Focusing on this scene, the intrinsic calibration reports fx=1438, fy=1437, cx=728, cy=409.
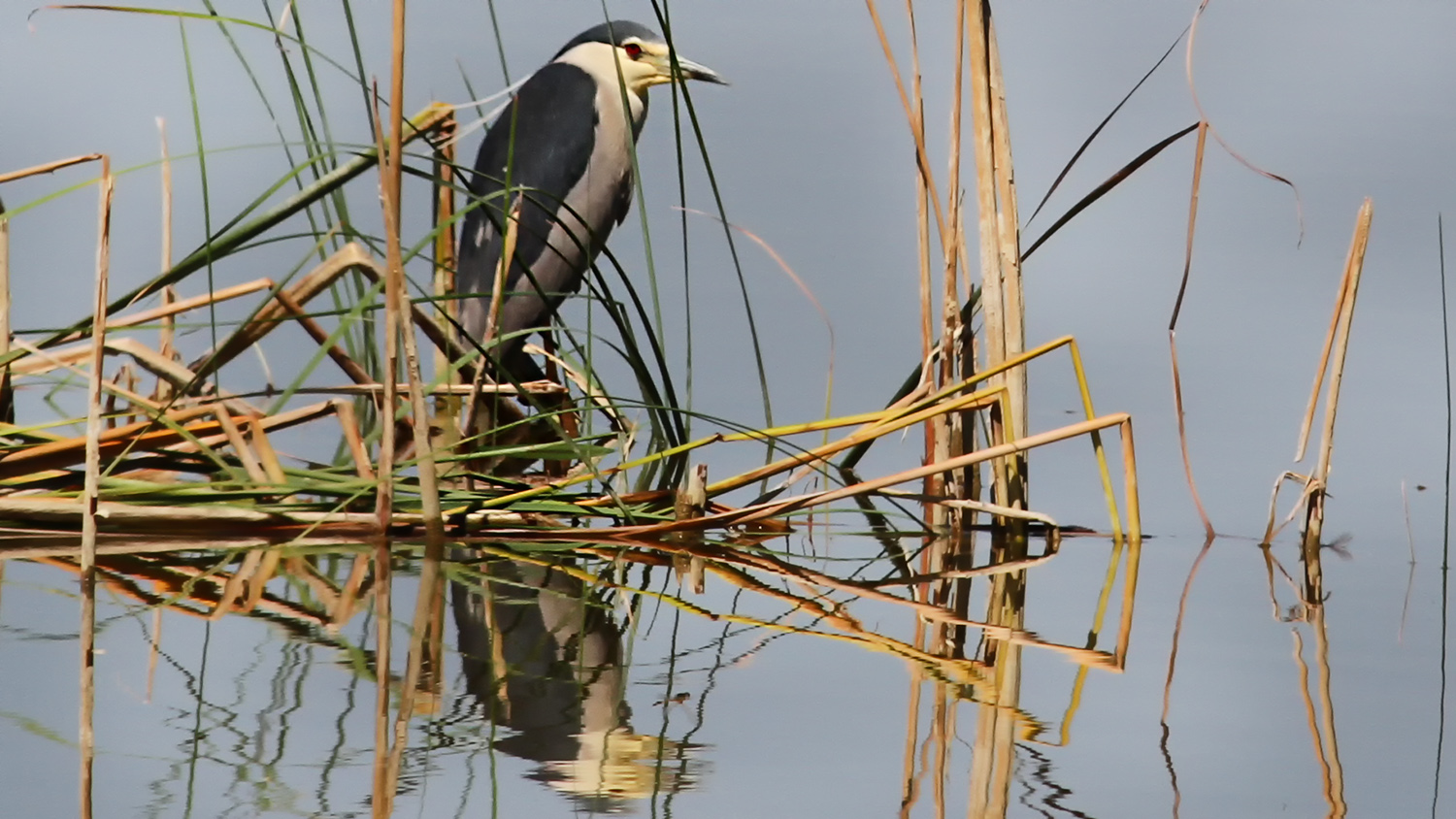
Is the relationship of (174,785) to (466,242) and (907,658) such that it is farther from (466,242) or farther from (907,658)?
(466,242)

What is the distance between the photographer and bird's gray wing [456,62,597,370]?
2.42 m

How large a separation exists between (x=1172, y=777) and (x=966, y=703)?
5.6 inches

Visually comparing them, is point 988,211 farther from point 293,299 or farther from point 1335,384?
point 293,299

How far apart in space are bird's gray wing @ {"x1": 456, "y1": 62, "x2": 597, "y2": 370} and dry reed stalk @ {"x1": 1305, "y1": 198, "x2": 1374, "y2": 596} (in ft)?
4.26

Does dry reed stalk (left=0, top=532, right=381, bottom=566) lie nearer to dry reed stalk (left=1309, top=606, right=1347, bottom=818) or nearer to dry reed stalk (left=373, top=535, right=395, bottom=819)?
dry reed stalk (left=373, top=535, right=395, bottom=819)

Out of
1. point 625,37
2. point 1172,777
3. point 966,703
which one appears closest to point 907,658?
point 966,703

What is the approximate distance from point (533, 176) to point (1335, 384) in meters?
1.50

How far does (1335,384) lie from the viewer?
1459mm

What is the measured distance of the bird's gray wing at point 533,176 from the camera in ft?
7.95

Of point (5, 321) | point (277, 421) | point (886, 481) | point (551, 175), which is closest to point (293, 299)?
point (277, 421)

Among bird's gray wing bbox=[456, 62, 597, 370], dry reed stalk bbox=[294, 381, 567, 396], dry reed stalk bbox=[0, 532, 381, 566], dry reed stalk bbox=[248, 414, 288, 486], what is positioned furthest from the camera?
bird's gray wing bbox=[456, 62, 597, 370]

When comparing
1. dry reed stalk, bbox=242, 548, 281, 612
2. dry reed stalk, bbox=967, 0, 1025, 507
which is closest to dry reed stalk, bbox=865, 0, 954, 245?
dry reed stalk, bbox=967, 0, 1025, 507

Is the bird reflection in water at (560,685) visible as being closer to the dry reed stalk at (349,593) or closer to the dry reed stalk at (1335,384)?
the dry reed stalk at (349,593)

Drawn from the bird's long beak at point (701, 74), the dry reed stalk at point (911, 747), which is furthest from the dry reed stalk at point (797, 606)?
the bird's long beak at point (701, 74)
